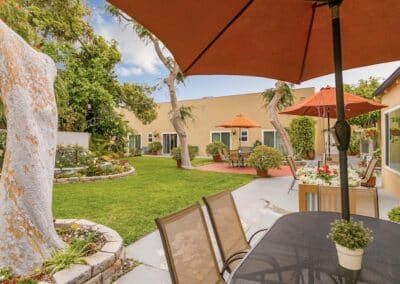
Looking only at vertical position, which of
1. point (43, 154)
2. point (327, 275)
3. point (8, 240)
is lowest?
point (8, 240)

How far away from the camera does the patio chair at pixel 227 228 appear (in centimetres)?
226

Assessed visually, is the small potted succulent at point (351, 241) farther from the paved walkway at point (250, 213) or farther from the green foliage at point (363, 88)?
the green foliage at point (363, 88)

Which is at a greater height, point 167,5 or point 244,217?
point 167,5

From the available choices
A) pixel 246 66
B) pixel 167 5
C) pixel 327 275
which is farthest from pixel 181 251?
pixel 246 66

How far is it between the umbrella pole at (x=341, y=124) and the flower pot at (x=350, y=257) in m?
0.20

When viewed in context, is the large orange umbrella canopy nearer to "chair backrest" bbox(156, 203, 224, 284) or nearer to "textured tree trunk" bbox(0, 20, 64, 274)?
"chair backrest" bbox(156, 203, 224, 284)

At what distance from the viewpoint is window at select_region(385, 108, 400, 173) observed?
6820mm

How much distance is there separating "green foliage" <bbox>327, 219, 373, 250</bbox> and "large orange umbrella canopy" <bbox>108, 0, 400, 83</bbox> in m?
1.69

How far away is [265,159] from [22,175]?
871 cm

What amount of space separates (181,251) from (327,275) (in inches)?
36.3

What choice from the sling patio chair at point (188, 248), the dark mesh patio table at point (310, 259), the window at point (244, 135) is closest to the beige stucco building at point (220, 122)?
the window at point (244, 135)

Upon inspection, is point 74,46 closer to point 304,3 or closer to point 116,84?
point 116,84

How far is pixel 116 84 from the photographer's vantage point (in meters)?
15.8

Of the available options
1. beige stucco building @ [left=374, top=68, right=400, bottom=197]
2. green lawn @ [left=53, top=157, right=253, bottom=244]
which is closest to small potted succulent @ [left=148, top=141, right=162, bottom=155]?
green lawn @ [left=53, top=157, right=253, bottom=244]
